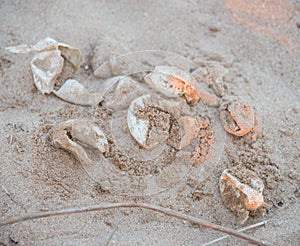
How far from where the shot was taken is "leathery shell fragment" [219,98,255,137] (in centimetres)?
192

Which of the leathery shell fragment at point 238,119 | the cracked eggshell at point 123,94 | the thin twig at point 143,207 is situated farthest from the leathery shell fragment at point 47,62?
the leathery shell fragment at point 238,119

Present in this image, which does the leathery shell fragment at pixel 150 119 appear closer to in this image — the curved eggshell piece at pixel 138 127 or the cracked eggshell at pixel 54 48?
the curved eggshell piece at pixel 138 127

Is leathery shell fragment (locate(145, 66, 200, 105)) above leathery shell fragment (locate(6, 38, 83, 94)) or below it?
above

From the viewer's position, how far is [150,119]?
6.15 ft

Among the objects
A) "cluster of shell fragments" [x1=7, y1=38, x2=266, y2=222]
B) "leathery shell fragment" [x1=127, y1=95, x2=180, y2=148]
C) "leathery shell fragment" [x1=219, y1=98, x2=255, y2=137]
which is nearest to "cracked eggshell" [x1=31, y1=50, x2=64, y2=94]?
"cluster of shell fragments" [x1=7, y1=38, x2=266, y2=222]

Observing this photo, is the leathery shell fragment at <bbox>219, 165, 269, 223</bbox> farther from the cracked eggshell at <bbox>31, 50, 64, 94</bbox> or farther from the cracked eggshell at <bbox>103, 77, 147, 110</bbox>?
the cracked eggshell at <bbox>31, 50, 64, 94</bbox>

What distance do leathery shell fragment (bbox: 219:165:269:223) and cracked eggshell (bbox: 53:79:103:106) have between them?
2.19 feet

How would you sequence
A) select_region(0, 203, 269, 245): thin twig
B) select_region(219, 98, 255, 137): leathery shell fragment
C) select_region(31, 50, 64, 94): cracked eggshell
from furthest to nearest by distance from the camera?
select_region(31, 50, 64, 94): cracked eggshell, select_region(219, 98, 255, 137): leathery shell fragment, select_region(0, 203, 269, 245): thin twig

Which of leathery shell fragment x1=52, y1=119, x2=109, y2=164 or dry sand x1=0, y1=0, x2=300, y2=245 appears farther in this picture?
leathery shell fragment x1=52, y1=119, x2=109, y2=164

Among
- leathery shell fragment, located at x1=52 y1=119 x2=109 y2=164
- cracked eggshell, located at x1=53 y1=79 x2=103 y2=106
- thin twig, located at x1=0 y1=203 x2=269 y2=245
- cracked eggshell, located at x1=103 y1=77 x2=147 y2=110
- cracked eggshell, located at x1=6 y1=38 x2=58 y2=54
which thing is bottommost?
thin twig, located at x1=0 y1=203 x2=269 y2=245

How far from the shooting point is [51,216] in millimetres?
1624

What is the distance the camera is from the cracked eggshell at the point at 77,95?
78.7 inches

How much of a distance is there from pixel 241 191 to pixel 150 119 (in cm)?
48

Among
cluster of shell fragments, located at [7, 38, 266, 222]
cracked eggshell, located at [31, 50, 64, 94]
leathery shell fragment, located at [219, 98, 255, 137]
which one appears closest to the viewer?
cluster of shell fragments, located at [7, 38, 266, 222]
